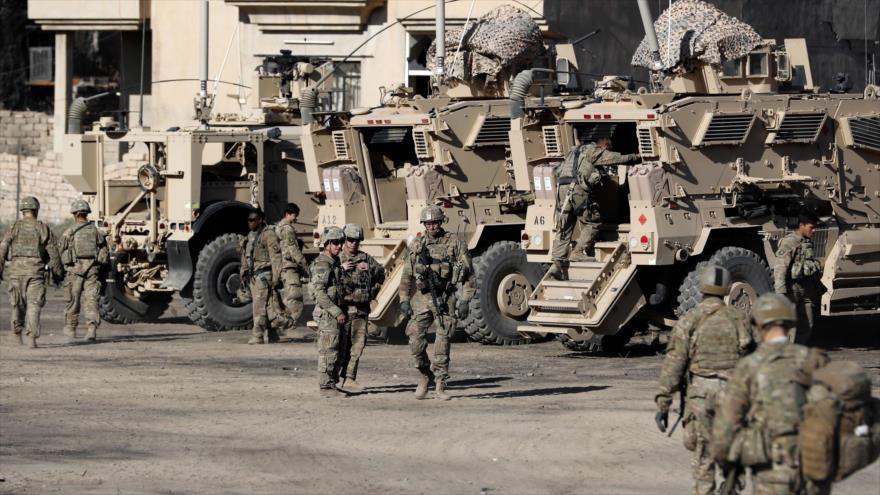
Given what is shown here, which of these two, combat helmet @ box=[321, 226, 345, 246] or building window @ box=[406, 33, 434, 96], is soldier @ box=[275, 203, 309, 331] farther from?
building window @ box=[406, 33, 434, 96]

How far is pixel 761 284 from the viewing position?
1680cm

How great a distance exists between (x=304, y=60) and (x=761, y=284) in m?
9.17

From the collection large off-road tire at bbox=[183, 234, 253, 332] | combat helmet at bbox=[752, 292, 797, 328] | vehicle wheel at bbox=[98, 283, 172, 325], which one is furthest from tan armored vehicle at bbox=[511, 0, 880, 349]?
combat helmet at bbox=[752, 292, 797, 328]

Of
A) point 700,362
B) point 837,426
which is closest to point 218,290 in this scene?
point 700,362

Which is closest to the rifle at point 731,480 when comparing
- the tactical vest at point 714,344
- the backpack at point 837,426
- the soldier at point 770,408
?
the soldier at point 770,408

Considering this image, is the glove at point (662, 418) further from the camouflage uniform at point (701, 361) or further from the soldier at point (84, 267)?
the soldier at point (84, 267)

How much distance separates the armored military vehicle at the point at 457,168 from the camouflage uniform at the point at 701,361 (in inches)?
352

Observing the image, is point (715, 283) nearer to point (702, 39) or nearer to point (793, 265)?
point (793, 265)

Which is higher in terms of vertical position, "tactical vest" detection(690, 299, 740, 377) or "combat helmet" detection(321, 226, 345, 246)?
"combat helmet" detection(321, 226, 345, 246)

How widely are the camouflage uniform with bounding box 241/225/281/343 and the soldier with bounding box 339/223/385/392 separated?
4.68 meters

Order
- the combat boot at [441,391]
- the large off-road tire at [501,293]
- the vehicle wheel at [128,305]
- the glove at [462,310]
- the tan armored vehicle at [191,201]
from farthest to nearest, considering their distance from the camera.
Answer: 1. the vehicle wheel at [128,305]
2. the tan armored vehicle at [191,201]
3. the large off-road tire at [501,293]
4. the glove at [462,310]
5. the combat boot at [441,391]

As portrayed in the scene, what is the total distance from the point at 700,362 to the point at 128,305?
1376cm

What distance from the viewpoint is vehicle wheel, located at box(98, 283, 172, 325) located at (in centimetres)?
2189

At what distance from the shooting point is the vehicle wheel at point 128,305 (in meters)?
21.9
